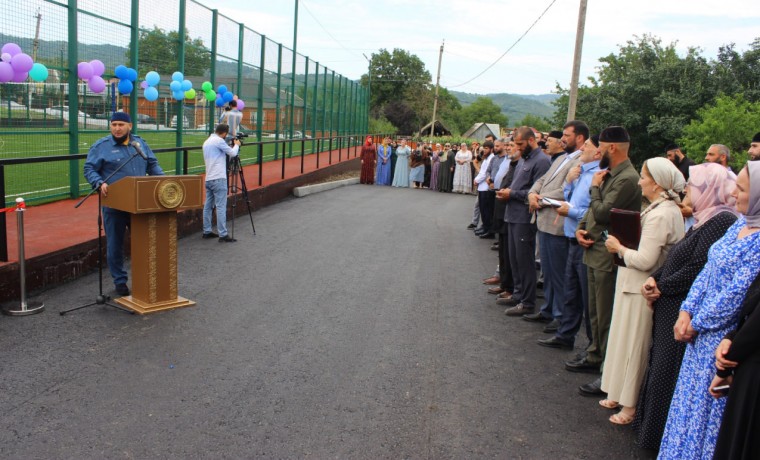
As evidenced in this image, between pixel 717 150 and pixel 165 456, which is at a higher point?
pixel 717 150

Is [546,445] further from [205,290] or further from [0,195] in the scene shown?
[0,195]

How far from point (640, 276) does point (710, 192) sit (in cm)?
75

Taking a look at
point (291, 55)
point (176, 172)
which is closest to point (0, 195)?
point (176, 172)

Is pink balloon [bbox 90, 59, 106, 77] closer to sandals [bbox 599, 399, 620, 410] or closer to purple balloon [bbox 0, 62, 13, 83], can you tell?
purple balloon [bbox 0, 62, 13, 83]

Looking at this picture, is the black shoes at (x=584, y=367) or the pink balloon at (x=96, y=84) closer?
the black shoes at (x=584, y=367)

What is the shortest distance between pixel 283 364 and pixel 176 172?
953 cm

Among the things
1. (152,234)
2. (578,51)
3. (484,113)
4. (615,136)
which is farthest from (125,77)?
(484,113)

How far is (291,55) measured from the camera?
22.8 metres

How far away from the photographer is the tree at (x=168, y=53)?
12.6 m

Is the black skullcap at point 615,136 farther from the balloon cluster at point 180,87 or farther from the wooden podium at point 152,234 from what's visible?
the balloon cluster at point 180,87

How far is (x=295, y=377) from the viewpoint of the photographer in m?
4.82

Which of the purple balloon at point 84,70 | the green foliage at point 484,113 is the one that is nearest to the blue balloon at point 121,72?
the purple balloon at point 84,70

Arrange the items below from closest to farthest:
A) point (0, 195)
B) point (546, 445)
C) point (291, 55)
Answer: point (546, 445) → point (0, 195) → point (291, 55)

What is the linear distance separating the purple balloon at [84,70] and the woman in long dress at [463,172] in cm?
1405
